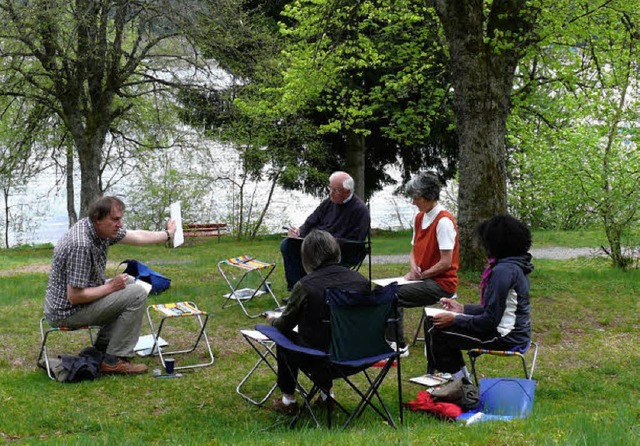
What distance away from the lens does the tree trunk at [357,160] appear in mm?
16611

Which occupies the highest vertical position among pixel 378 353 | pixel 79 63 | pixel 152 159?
pixel 79 63

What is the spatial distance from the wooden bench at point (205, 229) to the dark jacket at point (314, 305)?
12672 millimetres

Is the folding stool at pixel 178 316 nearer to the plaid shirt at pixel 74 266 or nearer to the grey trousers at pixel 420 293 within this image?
the plaid shirt at pixel 74 266

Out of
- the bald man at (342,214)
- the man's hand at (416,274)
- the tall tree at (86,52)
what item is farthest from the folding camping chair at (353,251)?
the tall tree at (86,52)

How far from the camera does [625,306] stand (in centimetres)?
775

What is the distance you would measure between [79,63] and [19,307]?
23.9ft

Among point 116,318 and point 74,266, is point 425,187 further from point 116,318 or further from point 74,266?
point 74,266

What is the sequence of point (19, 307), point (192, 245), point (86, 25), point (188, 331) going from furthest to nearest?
point (192, 245), point (86, 25), point (19, 307), point (188, 331)

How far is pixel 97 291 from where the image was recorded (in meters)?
4.98

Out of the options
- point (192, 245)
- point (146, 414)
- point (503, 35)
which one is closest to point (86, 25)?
point (192, 245)

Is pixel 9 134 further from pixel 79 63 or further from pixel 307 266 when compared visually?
pixel 307 266

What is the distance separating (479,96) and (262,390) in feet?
16.3

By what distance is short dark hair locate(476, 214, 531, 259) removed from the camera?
4.38 m

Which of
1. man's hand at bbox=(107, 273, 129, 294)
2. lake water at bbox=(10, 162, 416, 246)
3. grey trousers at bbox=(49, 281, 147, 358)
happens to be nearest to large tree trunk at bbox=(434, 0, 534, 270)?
grey trousers at bbox=(49, 281, 147, 358)
